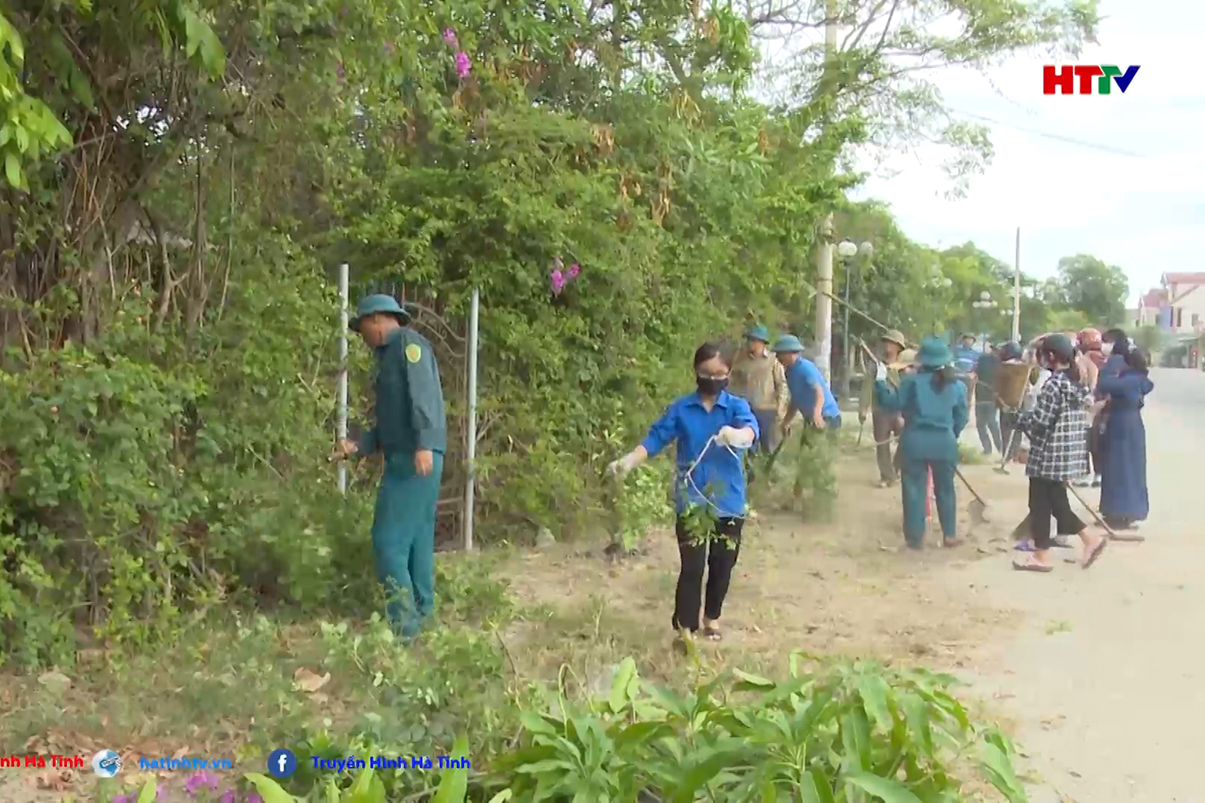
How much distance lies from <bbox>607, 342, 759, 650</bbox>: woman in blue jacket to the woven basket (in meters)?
9.43

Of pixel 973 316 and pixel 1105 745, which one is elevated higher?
pixel 973 316

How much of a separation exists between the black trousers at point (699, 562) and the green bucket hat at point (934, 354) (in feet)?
11.2

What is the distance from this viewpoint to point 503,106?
7.54 meters

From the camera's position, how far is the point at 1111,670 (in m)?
5.56

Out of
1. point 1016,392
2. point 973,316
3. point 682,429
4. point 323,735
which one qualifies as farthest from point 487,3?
point 973,316

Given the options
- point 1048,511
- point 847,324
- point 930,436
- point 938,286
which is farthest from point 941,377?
point 938,286

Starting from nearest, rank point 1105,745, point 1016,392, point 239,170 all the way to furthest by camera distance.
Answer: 1. point 1105,745
2. point 239,170
3. point 1016,392

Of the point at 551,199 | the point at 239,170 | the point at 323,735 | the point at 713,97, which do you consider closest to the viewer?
the point at 323,735

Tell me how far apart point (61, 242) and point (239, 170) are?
1021 mm

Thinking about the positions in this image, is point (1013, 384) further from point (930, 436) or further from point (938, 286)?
point (938, 286)

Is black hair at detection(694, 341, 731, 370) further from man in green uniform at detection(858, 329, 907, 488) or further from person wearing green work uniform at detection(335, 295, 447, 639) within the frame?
man in green uniform at detection(858, 329, 907, 488)

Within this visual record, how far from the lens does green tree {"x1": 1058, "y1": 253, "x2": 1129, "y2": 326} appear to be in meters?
19.7

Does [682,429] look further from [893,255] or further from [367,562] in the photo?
[893,255]

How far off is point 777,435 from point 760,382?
57 cm
